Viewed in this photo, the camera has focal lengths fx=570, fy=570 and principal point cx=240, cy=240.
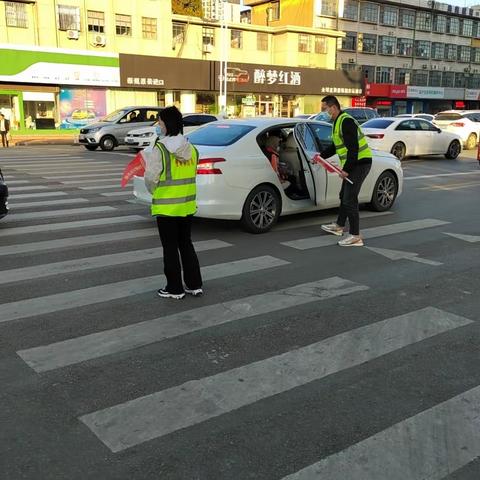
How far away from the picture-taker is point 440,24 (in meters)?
66.9

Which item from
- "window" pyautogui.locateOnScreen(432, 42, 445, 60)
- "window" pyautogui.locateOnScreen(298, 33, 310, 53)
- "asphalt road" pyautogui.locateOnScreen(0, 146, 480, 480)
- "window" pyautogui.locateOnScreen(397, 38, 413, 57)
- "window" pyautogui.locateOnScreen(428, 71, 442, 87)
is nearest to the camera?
"asphalt road" pyautogui.locateOnScreen(0, 146, 480, 480)

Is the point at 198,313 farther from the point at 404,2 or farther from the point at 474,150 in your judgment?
the point at 404,2

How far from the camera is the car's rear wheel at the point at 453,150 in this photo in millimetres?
21244

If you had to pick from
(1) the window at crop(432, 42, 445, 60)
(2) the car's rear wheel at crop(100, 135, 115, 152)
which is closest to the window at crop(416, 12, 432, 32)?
(1) the window at crop(432, 42, 445, 60)

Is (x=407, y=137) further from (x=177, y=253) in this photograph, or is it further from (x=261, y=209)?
(x=177, y=253)

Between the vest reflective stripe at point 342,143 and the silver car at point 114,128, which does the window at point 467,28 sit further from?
the vest reflective stripe at point 342,143

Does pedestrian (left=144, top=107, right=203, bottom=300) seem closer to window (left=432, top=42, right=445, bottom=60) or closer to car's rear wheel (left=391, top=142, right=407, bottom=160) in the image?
car's rear wheel (left=391, top=142, right=407, bottom=160)

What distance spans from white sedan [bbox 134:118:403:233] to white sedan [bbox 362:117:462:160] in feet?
36.4

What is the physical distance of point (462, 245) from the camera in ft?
25.2

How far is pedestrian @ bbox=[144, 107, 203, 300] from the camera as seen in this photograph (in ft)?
16.1

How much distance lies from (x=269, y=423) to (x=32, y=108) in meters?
34.9

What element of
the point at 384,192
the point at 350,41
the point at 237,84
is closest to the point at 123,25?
the point at 237,84

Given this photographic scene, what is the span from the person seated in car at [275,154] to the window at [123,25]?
3361 cm

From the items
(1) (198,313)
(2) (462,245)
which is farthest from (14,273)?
(2) (462,245)
